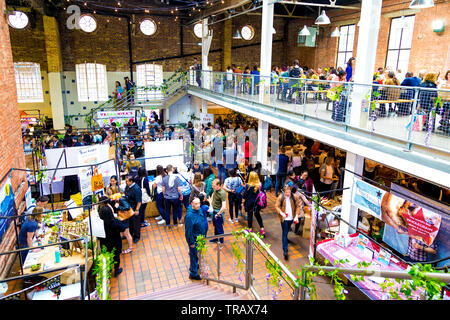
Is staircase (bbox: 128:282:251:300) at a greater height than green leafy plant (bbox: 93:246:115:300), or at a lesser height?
lesser

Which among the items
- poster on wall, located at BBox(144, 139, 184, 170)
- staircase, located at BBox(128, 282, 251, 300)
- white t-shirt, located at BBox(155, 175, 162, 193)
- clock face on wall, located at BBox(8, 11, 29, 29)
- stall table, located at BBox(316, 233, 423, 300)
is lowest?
staircase, located at BBox(128, 282, 251, 300)

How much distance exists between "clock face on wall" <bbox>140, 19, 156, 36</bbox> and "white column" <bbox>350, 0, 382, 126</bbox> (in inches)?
633

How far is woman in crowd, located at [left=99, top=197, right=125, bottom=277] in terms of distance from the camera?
19.3 feet

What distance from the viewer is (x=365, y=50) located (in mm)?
6574

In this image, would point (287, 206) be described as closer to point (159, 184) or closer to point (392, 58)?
point (159, 184)

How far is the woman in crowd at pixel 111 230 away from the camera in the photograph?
5875 millimetres

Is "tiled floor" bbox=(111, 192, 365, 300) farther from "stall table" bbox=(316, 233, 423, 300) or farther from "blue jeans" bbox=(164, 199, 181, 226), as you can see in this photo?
"stall table" bbox=(316, 233, 423, 300)

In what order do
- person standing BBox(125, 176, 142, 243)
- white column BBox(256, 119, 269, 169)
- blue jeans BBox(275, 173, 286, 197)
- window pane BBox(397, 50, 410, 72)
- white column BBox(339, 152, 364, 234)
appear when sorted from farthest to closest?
window pane BBox(397, 50, 410, 72) < white column BBox(256, 119, 269, 169) < blue jeans BBox(275, 173, 286, 197) < person standing BBox(125, 176, 142, 243) < white column BBox(339, 152, 364, 234)

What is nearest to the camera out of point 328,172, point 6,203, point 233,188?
point 6,203

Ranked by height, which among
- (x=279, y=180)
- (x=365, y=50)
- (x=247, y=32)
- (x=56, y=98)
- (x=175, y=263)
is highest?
(x=247, y=32)

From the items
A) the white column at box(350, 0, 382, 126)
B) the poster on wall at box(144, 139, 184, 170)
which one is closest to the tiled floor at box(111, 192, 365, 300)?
the poster on wall at box(144, 139, 184, 170)

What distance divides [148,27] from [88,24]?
341cm

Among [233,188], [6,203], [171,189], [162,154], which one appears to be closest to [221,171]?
[162,154]

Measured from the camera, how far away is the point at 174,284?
19.9ft
